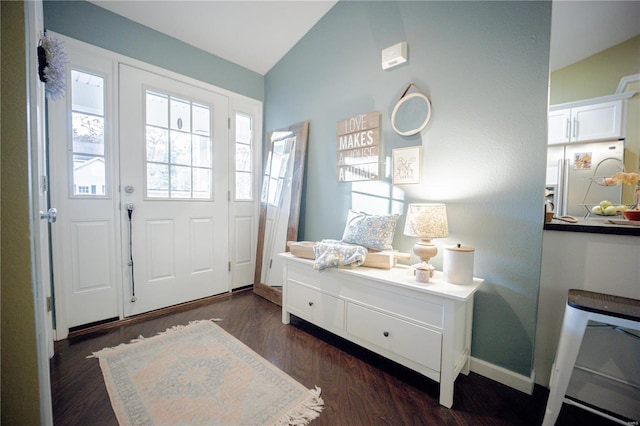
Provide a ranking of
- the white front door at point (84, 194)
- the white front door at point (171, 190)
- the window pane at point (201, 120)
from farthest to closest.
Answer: the window pane at point (201, 120), the white front door at point (171, 190), the white front door at point (84, 194)

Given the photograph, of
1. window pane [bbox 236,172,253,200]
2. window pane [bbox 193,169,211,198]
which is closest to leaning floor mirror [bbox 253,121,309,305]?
window pane [bbox 236,172,253,200]

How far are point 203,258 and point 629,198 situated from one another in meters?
3.69

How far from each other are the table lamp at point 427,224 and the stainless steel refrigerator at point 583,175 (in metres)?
1.08

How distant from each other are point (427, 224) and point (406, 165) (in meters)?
0.59

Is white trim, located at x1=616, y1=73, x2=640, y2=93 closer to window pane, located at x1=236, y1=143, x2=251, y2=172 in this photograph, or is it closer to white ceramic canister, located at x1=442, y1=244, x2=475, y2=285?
white ceramic canister, located at x1=442, y1=244, x2=475, y2=285

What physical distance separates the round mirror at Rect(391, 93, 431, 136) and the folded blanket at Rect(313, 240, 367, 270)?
0.95 meters

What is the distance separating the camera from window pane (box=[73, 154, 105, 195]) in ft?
6.54

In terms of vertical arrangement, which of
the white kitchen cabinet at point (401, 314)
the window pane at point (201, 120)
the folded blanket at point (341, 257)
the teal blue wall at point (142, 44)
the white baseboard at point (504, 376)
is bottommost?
the white baseboard at point (504, 376)

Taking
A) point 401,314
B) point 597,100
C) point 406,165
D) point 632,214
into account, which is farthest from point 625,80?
point 401,314

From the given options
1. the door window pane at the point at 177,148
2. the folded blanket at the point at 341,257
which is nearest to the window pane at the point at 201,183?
the door window pane at the point at 177,148

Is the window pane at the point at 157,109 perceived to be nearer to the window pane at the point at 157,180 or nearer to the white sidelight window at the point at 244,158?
the window pane at the point at 157,180

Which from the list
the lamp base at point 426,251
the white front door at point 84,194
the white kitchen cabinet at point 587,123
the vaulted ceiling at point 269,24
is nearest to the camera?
the lamp base at point 426,251

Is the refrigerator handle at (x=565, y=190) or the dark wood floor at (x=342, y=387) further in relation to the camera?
the refrigerator handle at (x=565, y=190)

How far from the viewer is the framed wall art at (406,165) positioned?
1855 mm
